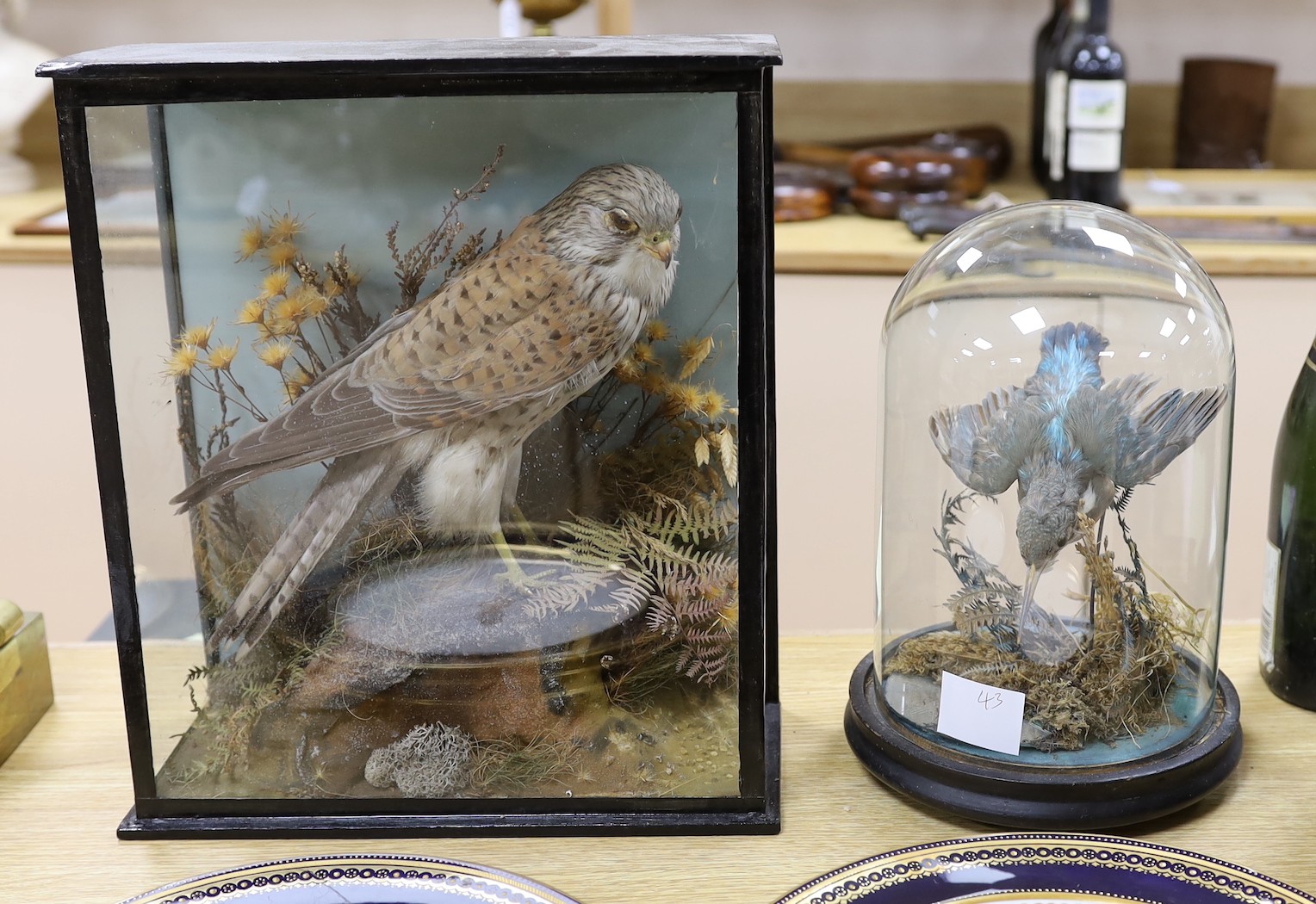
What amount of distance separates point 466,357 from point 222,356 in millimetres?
136

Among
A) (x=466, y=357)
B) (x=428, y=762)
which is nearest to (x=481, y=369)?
(x=466, y=357)

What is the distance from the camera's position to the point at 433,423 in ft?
2.19

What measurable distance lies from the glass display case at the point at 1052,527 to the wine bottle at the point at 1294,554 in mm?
59


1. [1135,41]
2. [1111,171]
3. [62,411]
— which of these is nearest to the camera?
[62,411]

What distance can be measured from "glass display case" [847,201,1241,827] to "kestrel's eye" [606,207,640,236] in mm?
211


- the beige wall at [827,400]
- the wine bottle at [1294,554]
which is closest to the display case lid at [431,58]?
the wine bottle at [1294,554]

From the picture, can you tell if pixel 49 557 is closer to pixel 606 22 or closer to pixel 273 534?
pixel 273 534

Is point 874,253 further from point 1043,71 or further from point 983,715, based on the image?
point 983,715

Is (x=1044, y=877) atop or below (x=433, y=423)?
below

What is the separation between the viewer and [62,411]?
1.72 metres

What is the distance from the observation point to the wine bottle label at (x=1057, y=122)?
2.02m

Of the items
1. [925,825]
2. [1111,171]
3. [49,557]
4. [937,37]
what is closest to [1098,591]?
[925,825]

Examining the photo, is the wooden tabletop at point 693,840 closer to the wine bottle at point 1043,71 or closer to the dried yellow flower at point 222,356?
the dried yellow flower at point 222,356

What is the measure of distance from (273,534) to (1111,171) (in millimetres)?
1673
